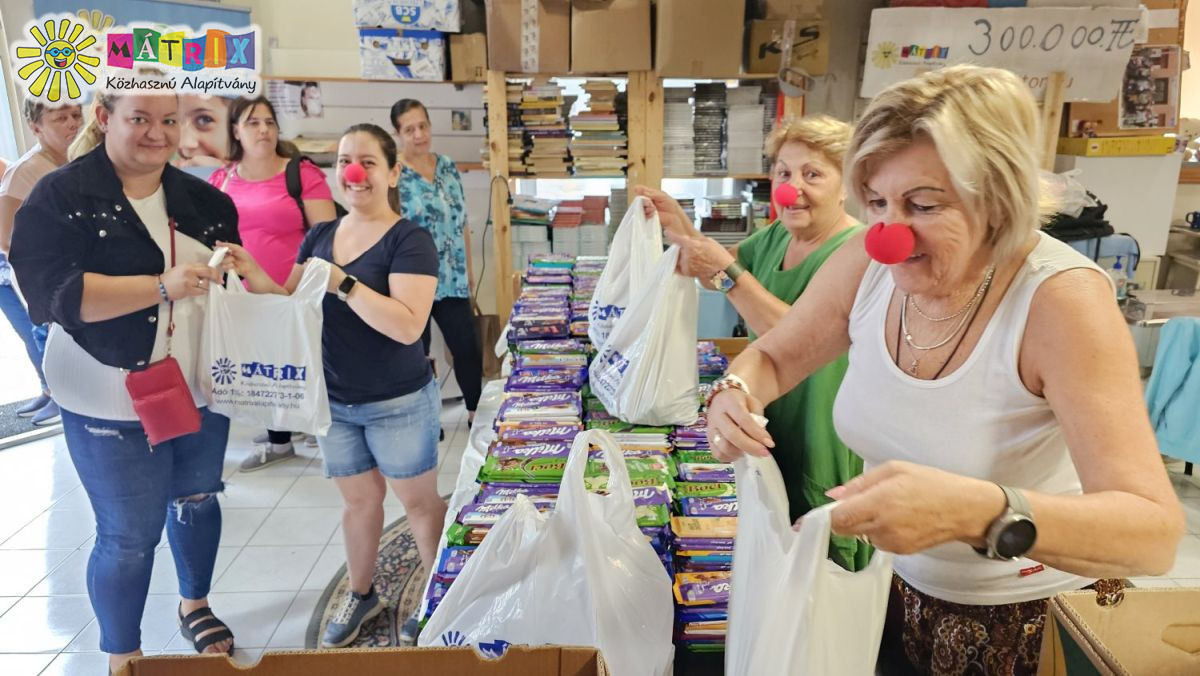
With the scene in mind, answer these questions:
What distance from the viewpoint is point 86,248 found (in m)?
1.82

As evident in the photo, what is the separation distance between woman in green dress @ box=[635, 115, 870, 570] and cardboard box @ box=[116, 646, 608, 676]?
0.76 meters

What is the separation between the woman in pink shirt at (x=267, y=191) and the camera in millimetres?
2949

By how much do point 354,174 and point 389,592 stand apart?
4.80ft

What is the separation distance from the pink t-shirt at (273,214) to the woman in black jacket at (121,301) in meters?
0.86

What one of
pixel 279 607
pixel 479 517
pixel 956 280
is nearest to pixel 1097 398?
pixel 956 280

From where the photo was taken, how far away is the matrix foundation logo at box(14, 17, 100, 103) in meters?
3.27

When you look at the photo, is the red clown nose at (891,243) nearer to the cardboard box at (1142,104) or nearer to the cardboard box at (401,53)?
the cardboard box at (401,53)

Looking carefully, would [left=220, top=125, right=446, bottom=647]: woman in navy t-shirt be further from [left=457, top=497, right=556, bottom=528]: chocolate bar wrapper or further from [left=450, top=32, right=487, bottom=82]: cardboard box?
[left=450, top=32, right=487, bottom=82]: cardboard box

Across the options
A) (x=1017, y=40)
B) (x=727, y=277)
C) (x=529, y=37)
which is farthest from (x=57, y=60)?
(x=1017, y=40)

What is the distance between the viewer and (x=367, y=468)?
7.25 ft

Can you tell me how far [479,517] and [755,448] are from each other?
59 cm

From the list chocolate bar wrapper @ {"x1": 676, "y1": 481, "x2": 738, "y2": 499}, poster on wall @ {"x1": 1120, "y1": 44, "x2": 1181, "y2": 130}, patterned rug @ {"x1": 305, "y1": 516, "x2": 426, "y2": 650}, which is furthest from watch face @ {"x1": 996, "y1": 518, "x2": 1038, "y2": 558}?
poster on wall @ {"x1": 1120, "y1": 44, "x2": 1181, "y2": 130}

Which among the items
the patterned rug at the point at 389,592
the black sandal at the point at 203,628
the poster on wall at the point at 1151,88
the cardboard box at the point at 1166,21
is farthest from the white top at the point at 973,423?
the cardboard box at the point at 1166,21

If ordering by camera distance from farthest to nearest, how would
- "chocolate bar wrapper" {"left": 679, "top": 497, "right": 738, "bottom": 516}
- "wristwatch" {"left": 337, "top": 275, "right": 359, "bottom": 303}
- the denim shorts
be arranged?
the denim shorts < "wristwatch" {"left": 337, "top": 275, "right": 359, "bottom": 303} < "chocolate bar wrapper" {"left": 679, "top": 497, "right": 738, "bottom": 516}
